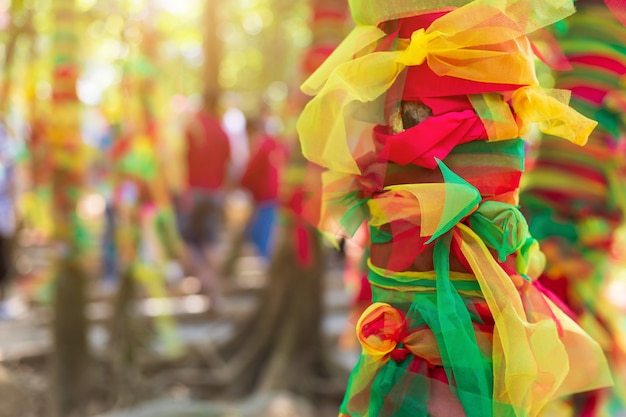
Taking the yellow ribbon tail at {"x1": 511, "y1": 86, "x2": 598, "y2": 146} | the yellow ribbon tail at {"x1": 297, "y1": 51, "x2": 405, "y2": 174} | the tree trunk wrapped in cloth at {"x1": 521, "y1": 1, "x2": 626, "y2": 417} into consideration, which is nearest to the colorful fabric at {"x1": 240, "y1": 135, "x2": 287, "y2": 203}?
the tree trunk wrapped in cloth at {"x1": 521, "y1": 1, "x2": 626, "y2": 417}

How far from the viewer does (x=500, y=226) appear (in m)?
1.64

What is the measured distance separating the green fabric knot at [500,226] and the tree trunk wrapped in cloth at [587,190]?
1.35 m

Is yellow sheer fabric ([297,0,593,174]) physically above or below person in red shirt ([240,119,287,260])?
above

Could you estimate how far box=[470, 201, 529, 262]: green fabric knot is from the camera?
163 centimetres

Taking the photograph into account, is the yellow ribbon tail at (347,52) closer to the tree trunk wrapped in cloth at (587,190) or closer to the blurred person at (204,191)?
the tree trunk wrapped in cloth at (587,190)

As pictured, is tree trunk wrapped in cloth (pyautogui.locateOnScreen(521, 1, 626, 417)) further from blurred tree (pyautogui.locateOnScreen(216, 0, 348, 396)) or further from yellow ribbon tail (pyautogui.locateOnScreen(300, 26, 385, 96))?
blurred tree (pyautogui.locateOnScreen(216, 0, 348, 396))

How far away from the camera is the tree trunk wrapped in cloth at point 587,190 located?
2969 millimetres

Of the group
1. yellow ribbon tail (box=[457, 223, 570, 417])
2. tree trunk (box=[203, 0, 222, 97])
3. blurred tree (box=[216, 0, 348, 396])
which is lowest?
blurred tree (box=[216, 0, 348, 396])

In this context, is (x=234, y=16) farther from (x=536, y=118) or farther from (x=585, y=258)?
(x=536, y=118)

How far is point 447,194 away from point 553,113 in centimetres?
32

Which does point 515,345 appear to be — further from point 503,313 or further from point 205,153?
point 205,153

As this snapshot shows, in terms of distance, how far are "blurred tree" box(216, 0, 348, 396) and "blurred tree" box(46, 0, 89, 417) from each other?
1.07 metres

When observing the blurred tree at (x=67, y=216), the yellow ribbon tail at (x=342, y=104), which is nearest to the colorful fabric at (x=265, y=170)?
the blurred tree at (x=67, y=216)

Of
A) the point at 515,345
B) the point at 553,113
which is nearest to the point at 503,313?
the point at 515,345
